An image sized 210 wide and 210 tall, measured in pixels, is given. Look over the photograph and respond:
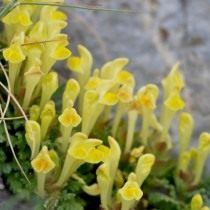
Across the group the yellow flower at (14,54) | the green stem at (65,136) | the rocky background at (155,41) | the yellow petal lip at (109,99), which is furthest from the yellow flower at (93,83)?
the rocky background at (155,41)

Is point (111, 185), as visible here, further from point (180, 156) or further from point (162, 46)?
point (162, 46)

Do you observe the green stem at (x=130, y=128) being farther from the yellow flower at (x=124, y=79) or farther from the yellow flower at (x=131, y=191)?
the yellow flower at (x=131, y=191)

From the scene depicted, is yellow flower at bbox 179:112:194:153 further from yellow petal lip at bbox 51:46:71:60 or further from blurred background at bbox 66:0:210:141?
yellow petal lip at bbox 51:46:71:60

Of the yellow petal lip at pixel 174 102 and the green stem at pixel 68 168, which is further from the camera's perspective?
the yellow petal lip at pixel 174 102

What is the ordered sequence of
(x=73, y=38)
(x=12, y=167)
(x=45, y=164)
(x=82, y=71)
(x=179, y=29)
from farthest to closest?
(x=179, y=29)
(x=73, y=38)
(x=82, y=71)
(x=12, y=167)
(x=45, y=164)

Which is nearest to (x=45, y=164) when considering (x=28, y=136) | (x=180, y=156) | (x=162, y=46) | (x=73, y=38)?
(x=28, y=136)

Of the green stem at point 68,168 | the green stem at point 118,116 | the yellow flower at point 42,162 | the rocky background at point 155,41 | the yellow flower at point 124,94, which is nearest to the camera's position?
the yellow flower at point 42,162

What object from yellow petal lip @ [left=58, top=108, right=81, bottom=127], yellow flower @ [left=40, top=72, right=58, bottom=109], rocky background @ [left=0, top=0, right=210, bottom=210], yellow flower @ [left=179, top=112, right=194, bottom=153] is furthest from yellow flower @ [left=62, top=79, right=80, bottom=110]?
rocky background @ [left=0, top=0, right=210, bottom=210]

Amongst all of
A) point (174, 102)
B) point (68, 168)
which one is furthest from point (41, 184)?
point (174, 102)
